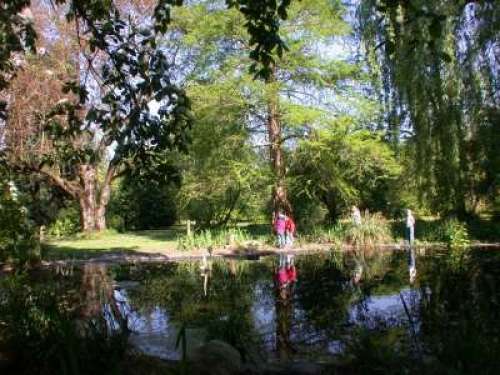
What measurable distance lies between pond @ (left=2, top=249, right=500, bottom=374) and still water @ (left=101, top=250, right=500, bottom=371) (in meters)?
0.02

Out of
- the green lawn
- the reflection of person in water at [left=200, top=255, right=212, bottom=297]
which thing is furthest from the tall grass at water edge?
the reflection of person in water at [left=200, top=255, right=212, bottom=297]

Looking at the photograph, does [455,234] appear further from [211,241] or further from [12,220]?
[12,220]

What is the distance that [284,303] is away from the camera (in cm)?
1032

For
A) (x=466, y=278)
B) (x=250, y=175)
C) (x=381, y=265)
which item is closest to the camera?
(x=466, y=278)

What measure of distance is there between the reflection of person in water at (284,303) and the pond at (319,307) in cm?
2

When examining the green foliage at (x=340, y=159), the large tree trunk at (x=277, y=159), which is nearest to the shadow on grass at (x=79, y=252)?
the large tree trunk at (x=277, y=159)

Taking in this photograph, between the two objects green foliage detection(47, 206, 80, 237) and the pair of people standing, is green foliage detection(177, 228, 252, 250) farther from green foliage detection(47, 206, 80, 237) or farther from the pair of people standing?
green foliage detection(47, 206, 80, 237)

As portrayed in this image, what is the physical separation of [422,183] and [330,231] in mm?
3745

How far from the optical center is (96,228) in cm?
2953

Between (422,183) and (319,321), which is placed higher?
(422,183)

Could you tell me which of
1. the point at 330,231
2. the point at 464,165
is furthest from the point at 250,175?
the point at 464,165

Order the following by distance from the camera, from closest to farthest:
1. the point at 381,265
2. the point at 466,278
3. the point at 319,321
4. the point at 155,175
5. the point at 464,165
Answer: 1. the point at 155,175
2. the point at 319,321
3. the point at 466,278
4. the point at 381,265
5. the point at 464,165

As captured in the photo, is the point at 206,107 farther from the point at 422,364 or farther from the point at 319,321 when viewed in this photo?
the point at 422,364

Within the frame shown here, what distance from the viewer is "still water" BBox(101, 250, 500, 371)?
6035 millimetres
